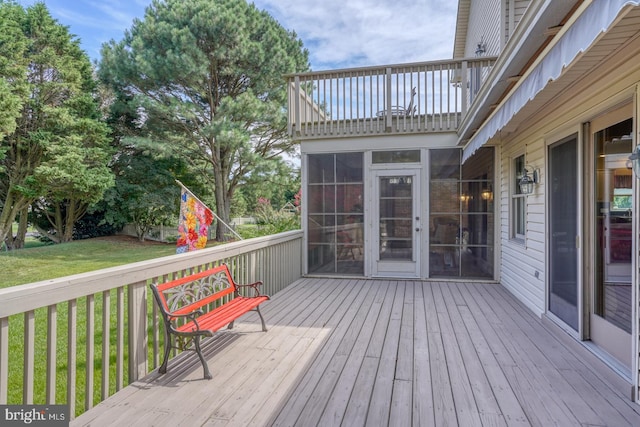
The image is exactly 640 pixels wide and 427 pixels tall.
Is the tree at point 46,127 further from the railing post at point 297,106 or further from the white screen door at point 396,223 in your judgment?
the white screen door at point 396,223

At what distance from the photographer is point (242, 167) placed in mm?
13789

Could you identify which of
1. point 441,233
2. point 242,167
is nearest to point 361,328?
point 441,233

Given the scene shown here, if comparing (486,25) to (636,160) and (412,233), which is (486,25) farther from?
(636,160)

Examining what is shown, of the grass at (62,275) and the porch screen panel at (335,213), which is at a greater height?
the porch screen panel at (335,213)

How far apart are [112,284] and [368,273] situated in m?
4.37

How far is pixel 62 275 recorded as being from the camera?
26.0ft

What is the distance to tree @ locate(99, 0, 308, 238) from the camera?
11859 millimetres

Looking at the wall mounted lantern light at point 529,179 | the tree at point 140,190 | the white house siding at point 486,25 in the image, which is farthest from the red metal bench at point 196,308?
the tree at point 140,190

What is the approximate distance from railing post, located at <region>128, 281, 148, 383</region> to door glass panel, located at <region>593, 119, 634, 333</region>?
11.1 feet

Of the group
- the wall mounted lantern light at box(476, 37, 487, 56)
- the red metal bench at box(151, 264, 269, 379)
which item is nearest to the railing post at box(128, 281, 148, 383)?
the red metal bench at box(151, 264, 269, 379)

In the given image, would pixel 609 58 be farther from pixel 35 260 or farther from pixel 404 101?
pixel 35 260

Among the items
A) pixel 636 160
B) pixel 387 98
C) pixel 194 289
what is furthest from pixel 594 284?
pixel 387 98

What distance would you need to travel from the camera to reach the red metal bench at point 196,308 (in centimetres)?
247

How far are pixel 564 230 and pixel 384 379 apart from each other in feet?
7.44
